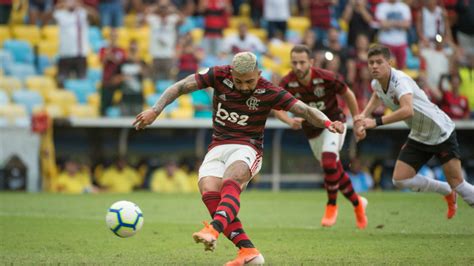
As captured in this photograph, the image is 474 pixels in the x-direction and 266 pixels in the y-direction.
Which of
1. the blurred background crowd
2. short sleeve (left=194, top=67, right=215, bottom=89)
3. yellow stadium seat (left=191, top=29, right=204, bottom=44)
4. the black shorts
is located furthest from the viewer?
yellow stadium seat (left=191, top=29, right=204, bottom=44)

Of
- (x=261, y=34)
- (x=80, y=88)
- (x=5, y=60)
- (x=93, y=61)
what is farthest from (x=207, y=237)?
(x=261, y=34)

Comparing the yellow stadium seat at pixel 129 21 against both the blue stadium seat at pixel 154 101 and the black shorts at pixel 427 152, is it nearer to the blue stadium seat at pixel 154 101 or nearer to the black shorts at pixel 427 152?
the blue stadium seat at pixel 154 101

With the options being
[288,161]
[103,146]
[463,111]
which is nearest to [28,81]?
[103,146]

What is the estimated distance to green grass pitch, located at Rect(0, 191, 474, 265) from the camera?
9828 millimetres

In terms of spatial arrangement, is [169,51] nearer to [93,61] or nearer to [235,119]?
[93,61]

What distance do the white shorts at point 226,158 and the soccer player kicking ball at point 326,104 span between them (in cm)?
323

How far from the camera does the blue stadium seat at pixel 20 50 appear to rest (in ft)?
78.3

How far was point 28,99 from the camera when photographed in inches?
896

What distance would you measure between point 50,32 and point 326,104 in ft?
41.9

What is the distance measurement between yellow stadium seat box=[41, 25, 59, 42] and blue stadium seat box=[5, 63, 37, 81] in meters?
0.99

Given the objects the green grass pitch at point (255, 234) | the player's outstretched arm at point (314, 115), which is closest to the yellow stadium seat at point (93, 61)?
the green grass pitch at point (255, 234)

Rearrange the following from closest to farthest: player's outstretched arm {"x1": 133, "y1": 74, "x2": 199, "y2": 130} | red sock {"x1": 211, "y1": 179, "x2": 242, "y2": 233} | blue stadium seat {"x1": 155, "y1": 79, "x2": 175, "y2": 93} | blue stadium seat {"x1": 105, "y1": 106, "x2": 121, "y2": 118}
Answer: red sock {"x1": 211, "y1": 179, "x2": 242, "y2": 233} < player's outstretched arm {"x1": 133, "y1": 74, "x2": 199, "y2": 130} < blue stadium seat {"x1": 105, "y1": 106, "x2": 121, "y2": 118} < blue stadium seat {"x1": 155, "y1": 79, "x2": 175, "y2": 93}

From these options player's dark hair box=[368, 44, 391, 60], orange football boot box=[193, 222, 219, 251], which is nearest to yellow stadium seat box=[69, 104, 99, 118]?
player's dark hair box=[368, 44, 391, 60]

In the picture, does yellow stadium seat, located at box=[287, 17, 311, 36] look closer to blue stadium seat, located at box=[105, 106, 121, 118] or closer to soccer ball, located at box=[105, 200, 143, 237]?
blue stadium seat, located at box=[105, 106, 121, 118]
